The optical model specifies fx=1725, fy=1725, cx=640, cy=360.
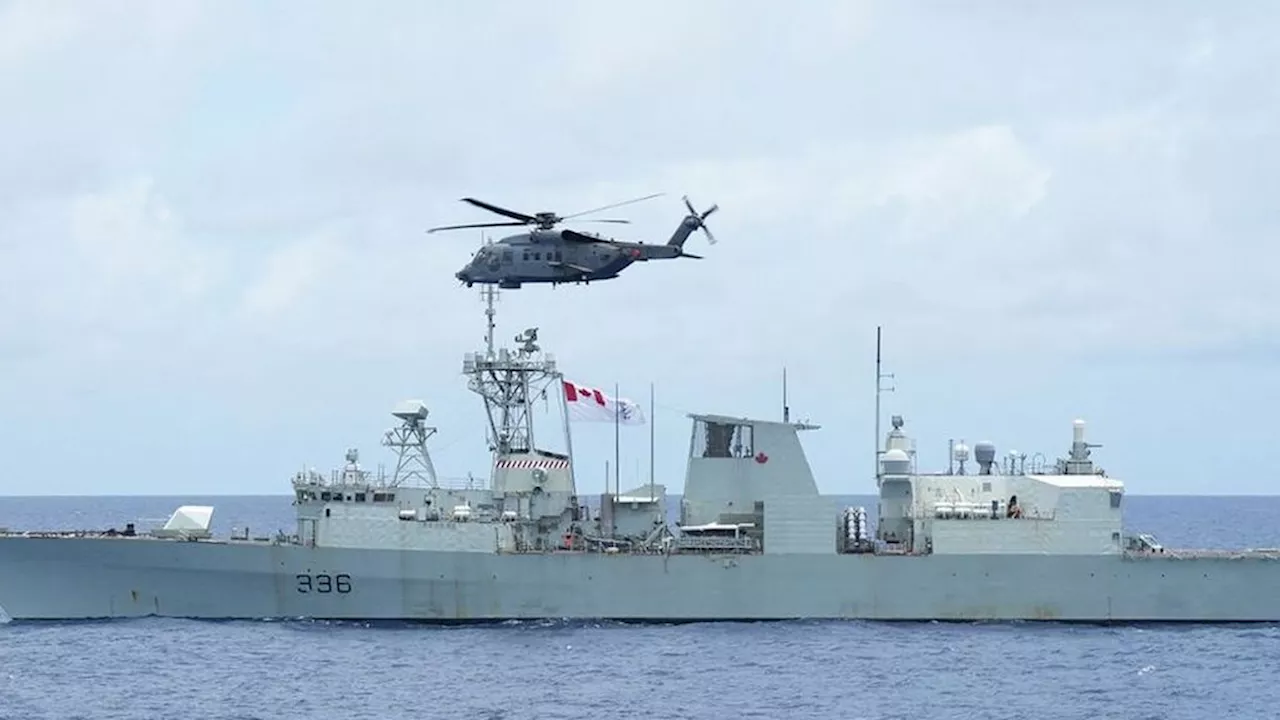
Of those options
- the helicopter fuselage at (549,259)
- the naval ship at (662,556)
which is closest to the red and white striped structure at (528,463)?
the naval ship at (662,556)

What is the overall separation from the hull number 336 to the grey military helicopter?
7.37 m

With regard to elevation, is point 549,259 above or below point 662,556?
above

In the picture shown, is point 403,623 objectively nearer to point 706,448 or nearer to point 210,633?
point 210,633

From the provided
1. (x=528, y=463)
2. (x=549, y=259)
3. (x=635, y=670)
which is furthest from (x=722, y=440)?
(x=635, y=670)

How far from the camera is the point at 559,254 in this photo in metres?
38.0

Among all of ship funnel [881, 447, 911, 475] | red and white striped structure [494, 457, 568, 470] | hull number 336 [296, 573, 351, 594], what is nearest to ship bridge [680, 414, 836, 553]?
ship funnel [881, 447, 911, 475]

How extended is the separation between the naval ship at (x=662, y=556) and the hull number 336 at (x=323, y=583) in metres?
0.05

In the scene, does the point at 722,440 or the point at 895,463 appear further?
the point at 895,463

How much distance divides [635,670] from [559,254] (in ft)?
31.4

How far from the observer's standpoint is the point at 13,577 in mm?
38969

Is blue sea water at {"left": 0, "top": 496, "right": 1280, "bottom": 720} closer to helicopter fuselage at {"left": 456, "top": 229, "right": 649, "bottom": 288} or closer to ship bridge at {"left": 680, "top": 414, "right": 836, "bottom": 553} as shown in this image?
ship bridge at {"left": 680, "top": 414, "right": 836, "bottom": 553}

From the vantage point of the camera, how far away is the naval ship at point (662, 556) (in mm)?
37594

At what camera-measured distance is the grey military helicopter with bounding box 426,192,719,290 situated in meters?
37.7

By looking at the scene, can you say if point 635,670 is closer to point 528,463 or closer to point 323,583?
point 528,463
